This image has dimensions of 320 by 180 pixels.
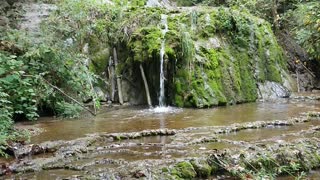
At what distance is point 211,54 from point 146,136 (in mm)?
5047

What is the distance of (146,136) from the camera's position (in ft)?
20.7

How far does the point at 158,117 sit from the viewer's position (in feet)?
26.9

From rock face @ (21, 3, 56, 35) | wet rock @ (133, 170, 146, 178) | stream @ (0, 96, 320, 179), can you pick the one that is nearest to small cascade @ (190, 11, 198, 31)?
stream @ (0, 96, 320, 179)

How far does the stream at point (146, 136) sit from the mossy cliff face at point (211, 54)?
3.52ft

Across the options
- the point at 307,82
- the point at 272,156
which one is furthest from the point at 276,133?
the point at 307,82

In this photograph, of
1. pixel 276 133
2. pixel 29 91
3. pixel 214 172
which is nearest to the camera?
pixel 214 172

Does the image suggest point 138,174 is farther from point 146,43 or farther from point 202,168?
point 146,43

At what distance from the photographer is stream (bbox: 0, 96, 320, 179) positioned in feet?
15.5

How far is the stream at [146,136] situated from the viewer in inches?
186

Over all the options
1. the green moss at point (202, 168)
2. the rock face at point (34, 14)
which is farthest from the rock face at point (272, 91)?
the green moss at point (202, 168)

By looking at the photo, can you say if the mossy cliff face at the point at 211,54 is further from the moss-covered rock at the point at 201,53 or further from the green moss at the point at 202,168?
the green moss at the point at 202,168

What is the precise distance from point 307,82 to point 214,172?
381 inches

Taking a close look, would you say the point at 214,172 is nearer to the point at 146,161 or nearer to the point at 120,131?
the point at 146,161

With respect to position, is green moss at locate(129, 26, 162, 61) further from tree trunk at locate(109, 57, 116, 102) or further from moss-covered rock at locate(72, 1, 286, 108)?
tree trunk at locate(109, 57, 116, 102)
